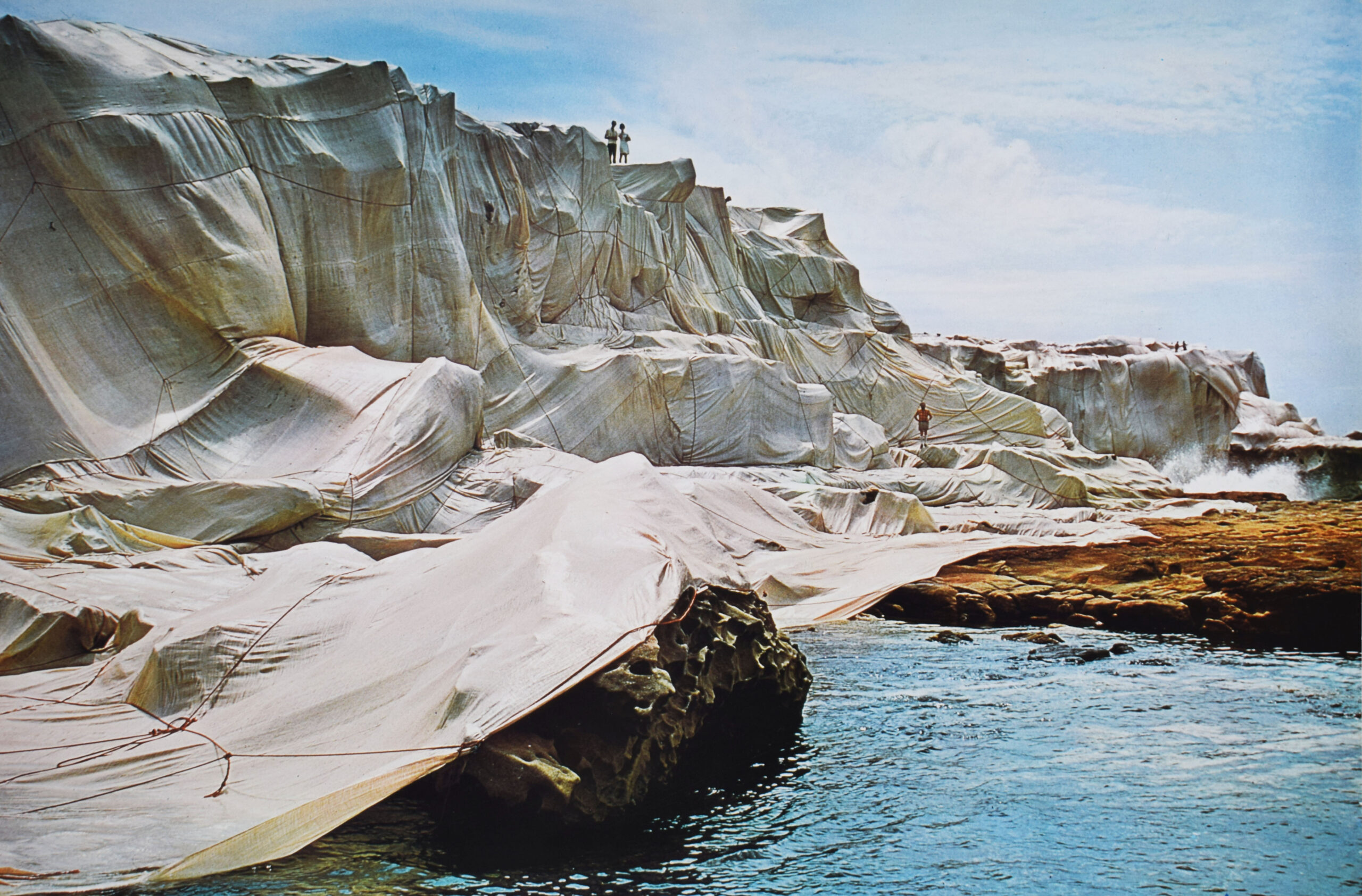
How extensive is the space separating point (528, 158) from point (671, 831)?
15880mm

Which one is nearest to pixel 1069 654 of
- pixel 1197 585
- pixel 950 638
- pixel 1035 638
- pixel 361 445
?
pixel 1035 638

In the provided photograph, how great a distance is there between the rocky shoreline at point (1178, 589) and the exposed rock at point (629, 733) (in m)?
4.06

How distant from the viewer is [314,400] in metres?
11.3

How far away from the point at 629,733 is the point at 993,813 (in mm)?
1426

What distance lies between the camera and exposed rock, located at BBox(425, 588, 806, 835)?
3805 millimetres

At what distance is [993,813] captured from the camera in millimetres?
4332

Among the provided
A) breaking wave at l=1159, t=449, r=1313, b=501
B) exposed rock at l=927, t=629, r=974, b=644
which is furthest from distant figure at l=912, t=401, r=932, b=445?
exposed rock at l=927, t=629, r=974, b=644

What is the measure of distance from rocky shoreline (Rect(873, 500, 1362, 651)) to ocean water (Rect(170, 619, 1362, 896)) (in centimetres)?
88

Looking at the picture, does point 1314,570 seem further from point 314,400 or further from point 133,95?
point 133,95

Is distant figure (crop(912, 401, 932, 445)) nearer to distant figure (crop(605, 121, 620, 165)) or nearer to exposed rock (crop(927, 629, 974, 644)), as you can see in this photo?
distant figure (crop(605, 121, 620, 165))

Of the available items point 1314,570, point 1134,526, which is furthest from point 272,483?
point 1134,526

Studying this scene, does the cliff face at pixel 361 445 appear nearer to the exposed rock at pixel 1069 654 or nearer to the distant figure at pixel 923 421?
the distant figure at pixel 923 421

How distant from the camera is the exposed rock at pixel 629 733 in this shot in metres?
3.80

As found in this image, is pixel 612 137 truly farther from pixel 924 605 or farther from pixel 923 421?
pixel 924 605
